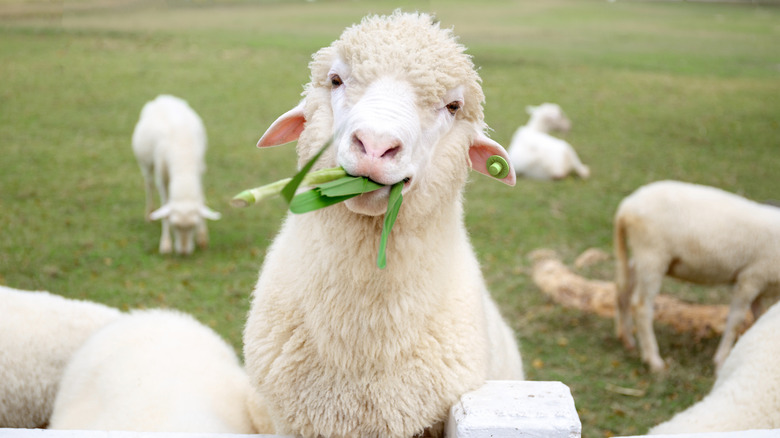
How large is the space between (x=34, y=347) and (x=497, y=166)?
Result: 2624 mm

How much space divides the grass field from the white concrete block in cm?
267

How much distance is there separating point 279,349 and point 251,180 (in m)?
7.74

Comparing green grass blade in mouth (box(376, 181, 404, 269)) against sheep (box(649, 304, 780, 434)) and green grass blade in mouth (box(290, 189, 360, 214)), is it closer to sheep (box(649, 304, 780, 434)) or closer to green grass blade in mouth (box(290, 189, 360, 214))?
green grass blade in mouth (box(290, 189, 360, 214))

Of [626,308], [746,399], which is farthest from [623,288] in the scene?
[746,399]

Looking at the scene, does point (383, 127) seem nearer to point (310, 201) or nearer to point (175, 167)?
point (310, 201)

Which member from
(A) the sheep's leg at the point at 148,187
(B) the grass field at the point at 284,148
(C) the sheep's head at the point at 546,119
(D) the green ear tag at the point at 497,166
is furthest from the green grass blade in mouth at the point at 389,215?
(C) the sheep's head at the point at 546,119

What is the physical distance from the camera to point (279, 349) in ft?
7.97

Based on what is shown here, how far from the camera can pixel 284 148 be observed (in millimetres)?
12211

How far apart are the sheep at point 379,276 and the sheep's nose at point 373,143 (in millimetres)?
167

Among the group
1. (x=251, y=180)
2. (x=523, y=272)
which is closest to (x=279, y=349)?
(x=523, y=272)

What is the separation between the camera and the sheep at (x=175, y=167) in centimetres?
725

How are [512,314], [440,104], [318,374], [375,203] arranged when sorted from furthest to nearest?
[512,314] → [318,374] → [440,104] → [375,203]

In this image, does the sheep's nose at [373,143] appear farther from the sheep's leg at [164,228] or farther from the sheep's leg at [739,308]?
the sheep's leg at [164,228]

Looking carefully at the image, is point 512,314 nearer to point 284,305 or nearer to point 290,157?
point 284,305
